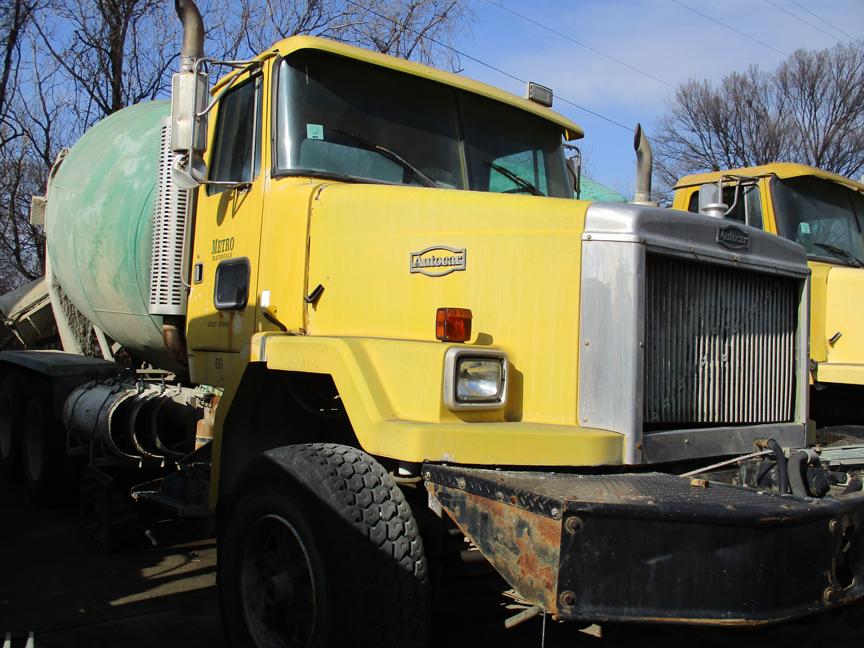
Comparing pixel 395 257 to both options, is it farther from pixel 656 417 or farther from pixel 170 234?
pixel 170 234

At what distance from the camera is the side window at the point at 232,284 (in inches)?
182

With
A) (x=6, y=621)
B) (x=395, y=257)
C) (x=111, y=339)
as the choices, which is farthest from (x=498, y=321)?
(x=111, y=339)

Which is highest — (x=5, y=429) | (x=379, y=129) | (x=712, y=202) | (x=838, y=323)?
(x=379, y=129)

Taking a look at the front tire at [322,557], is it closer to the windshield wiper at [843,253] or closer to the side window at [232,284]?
the side window at [232,284]

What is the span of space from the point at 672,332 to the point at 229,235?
260 centimetres

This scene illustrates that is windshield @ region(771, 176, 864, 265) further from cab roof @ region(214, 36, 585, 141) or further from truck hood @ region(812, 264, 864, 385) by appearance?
cab roof @ region(214, 36, 585, 141)

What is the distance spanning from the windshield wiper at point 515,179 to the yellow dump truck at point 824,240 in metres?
1.59

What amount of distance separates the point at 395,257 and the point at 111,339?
15.2ft

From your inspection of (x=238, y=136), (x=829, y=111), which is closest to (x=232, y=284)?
(x=238, y=136)

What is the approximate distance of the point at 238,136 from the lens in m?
4.84

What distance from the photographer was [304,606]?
347 cm

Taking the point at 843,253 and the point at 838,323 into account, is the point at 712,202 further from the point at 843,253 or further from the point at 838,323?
the point at 843,253

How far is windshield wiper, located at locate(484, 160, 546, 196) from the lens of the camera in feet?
15.5

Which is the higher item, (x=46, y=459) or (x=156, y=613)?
(x=46, y=459)
